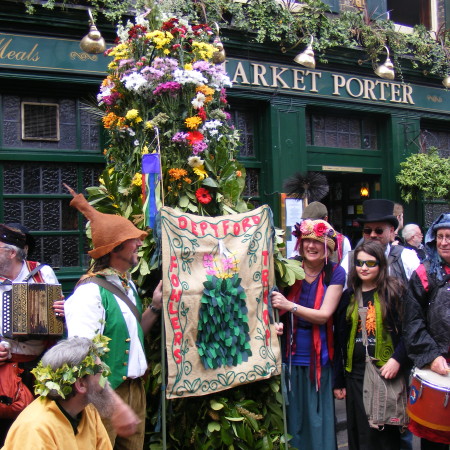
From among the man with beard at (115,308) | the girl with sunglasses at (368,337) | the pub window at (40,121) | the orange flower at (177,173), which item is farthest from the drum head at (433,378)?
the pub window at (40,121)

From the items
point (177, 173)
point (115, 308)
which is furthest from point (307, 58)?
point (115, 308)

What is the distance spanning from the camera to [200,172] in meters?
3.87

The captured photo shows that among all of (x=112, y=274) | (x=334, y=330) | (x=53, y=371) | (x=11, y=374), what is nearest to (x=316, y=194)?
(x=334, y=330)

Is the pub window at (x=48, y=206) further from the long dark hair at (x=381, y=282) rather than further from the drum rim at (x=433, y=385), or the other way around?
the drum rim at (x=433, y=385)

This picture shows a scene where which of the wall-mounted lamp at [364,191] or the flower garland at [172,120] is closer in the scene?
the flower garland at [172,120]

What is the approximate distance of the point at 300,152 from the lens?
8.27 m

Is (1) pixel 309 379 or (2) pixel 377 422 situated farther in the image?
(1) pixel 309 379

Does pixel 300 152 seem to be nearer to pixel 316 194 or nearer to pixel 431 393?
pixel 316 194

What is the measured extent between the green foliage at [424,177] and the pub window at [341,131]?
74 cm

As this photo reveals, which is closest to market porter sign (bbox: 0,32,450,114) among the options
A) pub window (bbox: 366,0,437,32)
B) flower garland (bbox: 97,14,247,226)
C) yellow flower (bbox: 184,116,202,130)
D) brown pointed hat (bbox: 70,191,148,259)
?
pub window (bbox: 366,0,437,32)

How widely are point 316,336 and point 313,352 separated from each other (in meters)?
0.12

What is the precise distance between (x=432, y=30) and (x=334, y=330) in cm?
771

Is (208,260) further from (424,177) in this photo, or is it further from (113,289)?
(424,177)

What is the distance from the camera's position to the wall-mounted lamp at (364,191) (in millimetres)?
9406
